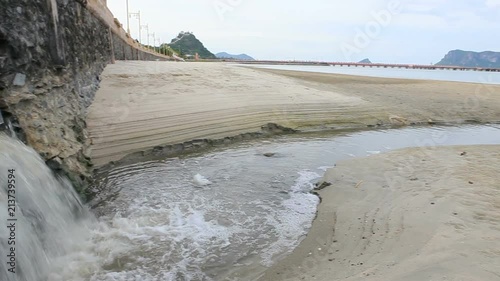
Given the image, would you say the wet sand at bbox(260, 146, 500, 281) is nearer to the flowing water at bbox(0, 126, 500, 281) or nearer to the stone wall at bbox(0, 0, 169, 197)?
the flowing water at bbox(0, 126, 500, 281)

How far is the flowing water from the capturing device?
3.24 meters

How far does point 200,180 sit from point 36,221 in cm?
261

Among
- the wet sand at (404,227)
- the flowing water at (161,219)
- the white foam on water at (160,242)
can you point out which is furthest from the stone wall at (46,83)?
the wet sand at (404,227)

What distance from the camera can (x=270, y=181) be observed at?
19.2ft

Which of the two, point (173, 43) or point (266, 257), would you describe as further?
point (173, 43)

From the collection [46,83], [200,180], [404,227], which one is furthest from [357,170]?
[46,83]

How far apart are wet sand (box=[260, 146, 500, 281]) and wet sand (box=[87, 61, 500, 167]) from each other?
11.6 ft

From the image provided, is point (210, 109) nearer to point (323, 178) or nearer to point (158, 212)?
point (323, 178)

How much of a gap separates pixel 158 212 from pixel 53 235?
121 centimetres

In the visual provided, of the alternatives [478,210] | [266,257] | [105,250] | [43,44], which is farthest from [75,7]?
[478,210]

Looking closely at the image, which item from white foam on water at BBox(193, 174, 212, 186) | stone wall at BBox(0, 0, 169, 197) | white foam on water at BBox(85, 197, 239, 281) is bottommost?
white foam on water at BBox(193, 174, 212, 186)

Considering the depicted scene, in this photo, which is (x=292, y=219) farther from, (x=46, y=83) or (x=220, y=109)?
(x=220, y=109)

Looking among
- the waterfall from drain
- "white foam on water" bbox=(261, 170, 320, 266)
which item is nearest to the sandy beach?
"white foam on water" bbox=(261, 170, 320, 266)

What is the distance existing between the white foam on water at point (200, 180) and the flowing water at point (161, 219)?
0.05 feet
